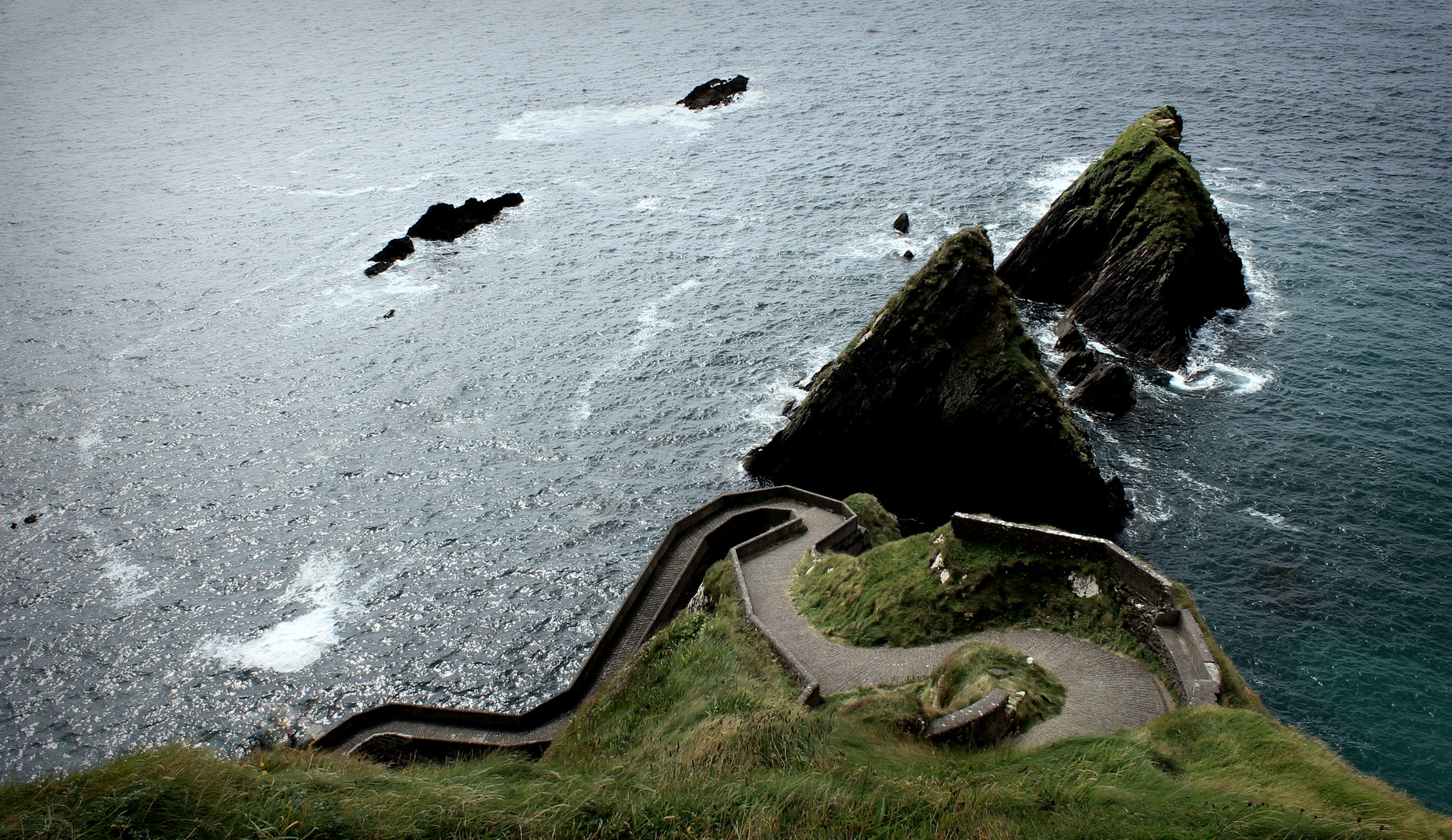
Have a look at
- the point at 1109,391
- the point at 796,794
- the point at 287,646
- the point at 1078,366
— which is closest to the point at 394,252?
the point at 287,646

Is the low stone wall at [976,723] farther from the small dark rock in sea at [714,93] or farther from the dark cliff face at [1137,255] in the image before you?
the small dark rock in sea at [714,93]

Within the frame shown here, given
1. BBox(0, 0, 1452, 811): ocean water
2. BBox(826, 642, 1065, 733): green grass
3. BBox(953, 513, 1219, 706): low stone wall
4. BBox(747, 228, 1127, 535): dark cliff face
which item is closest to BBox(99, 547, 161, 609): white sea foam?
BBox(0, 0, 1452, 811): ocean water

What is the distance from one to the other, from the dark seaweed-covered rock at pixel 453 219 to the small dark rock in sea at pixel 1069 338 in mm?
55078

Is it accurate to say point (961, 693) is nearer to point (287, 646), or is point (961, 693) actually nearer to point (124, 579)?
point (287, 646)

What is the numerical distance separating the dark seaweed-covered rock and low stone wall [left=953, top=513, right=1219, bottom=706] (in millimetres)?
66976

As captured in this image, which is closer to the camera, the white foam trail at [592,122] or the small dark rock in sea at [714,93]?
the white foam trail at [592,122]

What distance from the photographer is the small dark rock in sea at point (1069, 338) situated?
177 ft

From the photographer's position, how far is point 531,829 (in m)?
14.2

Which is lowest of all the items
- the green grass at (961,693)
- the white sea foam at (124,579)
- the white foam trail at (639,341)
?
the white sea foam at (124,579)

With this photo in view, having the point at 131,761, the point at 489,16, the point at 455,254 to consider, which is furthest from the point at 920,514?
the point at 489,16

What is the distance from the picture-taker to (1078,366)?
1986 inches

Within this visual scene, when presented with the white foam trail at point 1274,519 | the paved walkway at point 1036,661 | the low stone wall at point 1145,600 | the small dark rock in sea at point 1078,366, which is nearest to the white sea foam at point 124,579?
the paved walkway at point 1036,661

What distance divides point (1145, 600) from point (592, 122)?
105 meters

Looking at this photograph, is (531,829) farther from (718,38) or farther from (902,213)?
(718,38)
